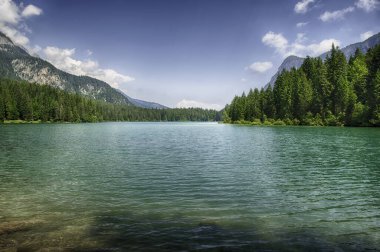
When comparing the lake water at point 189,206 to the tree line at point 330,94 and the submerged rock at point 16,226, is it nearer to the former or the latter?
the submerged rock at point 16,226

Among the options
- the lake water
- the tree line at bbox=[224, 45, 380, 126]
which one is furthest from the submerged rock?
the tree line at bbox=[224, 45, 380, 126]

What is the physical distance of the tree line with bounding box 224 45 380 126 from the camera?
383 feet

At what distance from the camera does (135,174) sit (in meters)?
28.5

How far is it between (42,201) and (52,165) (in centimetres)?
1457

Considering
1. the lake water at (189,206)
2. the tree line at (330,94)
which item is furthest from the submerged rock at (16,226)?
the tree line at (330,94)

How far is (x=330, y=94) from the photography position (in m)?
139

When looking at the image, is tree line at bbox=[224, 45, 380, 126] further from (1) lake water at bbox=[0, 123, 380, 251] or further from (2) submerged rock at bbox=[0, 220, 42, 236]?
(2) submerged rock at bbox=[0, 220, 42, 236]

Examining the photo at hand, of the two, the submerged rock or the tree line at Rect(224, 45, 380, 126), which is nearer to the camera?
the submerged rock

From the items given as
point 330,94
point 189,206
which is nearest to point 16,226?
point 189,206

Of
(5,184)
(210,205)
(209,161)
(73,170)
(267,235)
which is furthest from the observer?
(209,161)

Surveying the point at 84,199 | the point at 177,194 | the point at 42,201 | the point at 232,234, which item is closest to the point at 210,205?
the point at 177,194

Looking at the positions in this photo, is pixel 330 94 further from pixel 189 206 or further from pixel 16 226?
pixel 16 226

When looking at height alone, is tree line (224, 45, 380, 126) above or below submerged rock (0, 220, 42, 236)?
above

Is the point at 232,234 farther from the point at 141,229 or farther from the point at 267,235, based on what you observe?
the point at 141,229
